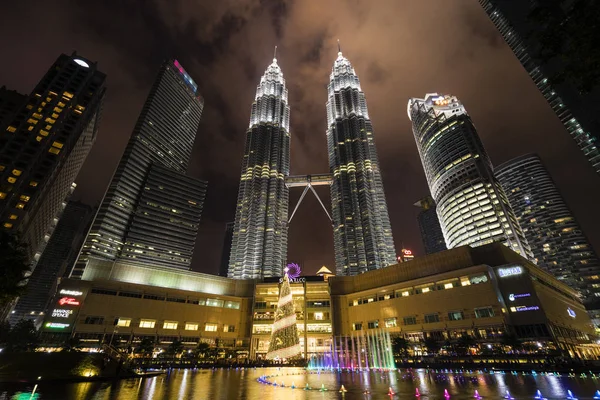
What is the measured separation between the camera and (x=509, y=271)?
72.2m

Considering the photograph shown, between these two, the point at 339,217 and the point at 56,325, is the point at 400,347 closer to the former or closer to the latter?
the point at 56,325

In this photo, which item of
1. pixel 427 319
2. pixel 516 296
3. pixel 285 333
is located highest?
pixel 516 296

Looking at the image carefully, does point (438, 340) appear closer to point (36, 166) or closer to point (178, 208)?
point (36, 166)

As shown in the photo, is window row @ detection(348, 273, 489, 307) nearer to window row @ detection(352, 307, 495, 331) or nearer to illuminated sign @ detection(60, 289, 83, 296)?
window row @ detection(352, 307, 495, 331)

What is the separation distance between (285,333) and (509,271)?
6424 cm

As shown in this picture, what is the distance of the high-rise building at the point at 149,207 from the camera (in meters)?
151

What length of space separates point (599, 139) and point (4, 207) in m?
134

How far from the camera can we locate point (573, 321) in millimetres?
88062

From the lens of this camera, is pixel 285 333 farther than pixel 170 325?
No

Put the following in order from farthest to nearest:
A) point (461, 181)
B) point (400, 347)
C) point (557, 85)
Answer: point (461, 181)
point (400, 347)
point (557, 85)

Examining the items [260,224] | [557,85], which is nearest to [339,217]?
[260,224]

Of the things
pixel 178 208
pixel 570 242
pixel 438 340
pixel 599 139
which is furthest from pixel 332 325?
pixel 570 242

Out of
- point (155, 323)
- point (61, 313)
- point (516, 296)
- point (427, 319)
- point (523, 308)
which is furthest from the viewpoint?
point (155, 323)

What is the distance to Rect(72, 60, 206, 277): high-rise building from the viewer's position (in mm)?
150750
